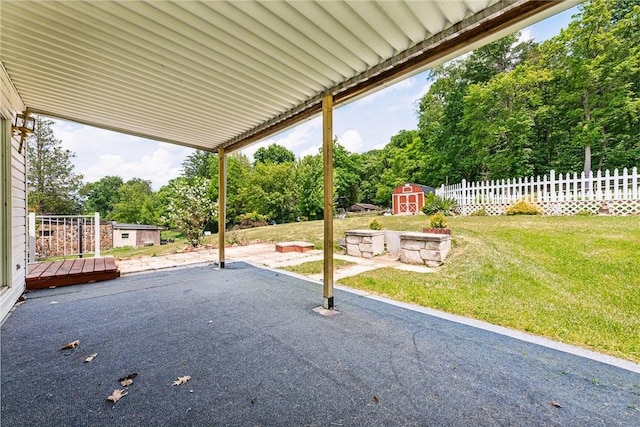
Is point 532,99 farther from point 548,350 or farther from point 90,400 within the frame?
point 90,400

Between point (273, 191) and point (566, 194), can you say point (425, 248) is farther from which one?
point (273, 191)

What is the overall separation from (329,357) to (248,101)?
3.13 metres

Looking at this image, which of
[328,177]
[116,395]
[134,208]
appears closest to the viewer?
[116,395]

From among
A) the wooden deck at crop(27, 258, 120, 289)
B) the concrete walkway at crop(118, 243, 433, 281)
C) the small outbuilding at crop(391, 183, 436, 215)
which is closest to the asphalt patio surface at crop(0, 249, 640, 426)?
the wooden deck at crop(27, 258, 120, 289)

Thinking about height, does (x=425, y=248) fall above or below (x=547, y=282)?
above

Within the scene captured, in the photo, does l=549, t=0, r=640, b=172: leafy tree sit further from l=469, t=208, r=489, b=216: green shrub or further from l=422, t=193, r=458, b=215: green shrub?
l=422, t=193, r=458, b=215: green shrub

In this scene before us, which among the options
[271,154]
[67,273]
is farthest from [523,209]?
[271,154]

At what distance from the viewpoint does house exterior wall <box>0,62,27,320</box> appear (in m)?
3.11

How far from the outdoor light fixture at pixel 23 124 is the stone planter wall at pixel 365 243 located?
229 inches

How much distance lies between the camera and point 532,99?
15531 mm

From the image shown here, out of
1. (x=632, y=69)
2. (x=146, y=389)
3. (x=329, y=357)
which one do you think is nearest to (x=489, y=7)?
(x=329, y=357)

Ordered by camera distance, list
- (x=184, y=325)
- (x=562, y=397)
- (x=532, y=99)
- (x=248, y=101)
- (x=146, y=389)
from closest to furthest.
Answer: (x=562, y=397)
(x=146, y=389)
(x=184, y=325)
(x=248, y=101)
(x=532, y=99)

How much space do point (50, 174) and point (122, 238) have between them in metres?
7.61

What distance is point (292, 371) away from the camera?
1.97 meters
